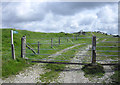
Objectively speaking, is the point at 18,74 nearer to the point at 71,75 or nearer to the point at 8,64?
the point at 8,64

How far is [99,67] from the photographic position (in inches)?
322

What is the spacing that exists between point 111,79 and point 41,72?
4.25 meters

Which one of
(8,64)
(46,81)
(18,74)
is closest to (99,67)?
(46,81)

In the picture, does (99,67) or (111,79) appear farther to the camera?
(99,67)

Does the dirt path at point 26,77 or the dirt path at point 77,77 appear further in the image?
the dirt path at point 26,77

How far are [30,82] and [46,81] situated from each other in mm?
847

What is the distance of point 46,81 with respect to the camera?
6.52 metres

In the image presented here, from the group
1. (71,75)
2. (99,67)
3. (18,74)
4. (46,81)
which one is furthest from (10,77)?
(99,67)

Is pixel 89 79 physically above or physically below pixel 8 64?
below

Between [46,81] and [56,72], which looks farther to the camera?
[56,72]

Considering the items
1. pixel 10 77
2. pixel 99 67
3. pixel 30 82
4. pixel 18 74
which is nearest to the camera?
pixel 30 82

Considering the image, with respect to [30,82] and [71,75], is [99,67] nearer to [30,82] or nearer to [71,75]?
[71,75]

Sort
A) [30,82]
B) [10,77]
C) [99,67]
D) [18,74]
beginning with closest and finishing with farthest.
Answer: [30,82] → [10,77] → [18,74] → [99,67]

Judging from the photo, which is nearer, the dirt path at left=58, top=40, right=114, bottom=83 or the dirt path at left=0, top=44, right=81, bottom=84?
the dirt path at left=58, top=40, right=114, bottom=83
